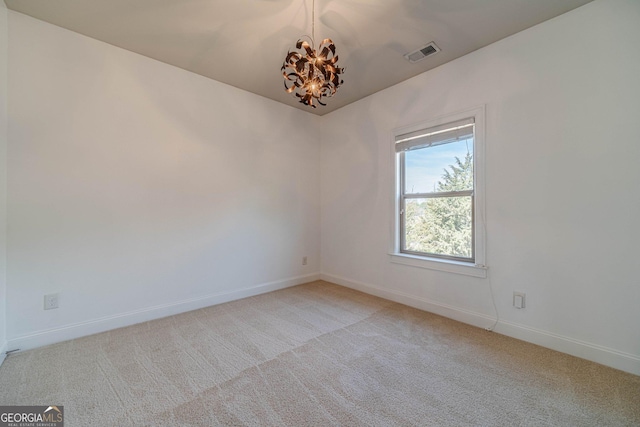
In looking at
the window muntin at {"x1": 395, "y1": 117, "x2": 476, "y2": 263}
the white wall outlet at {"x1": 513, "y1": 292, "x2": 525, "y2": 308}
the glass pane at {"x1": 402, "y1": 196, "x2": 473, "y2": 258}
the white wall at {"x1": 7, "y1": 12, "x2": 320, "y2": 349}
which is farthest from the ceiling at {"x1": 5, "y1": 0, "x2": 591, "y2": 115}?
the white wall outlet at {"x1": 513, "y1": 292, "x2": 525, "y2": 308}

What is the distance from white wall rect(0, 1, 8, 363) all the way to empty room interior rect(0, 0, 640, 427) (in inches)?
0.6

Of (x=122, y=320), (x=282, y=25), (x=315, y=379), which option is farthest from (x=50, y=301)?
(x=282, y=25)

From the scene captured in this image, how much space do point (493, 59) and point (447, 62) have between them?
1.50ft

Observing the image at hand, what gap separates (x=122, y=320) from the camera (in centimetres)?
254

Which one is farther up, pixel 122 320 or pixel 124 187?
pixel 124 187

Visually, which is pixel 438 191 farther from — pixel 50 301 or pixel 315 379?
pixel 50 301

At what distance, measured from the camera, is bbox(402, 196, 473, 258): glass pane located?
2770 mm

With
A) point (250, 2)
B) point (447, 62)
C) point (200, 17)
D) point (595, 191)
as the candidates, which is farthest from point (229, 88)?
point (595, 191)

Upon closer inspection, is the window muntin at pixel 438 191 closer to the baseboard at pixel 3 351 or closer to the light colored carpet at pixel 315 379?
the light colored carpet at pixel 315 379

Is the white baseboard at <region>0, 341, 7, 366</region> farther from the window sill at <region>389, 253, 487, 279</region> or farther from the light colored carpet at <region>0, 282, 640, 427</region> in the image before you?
the window sill at <region>389, 253, 487, 279</region>

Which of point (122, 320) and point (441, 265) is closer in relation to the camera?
point (122, 320)

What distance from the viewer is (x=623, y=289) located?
74.0 inches

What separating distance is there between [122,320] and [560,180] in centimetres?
425

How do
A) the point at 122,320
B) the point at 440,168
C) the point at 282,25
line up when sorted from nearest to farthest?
the point at 282,25
the point at 122,320
the point at 440,168
